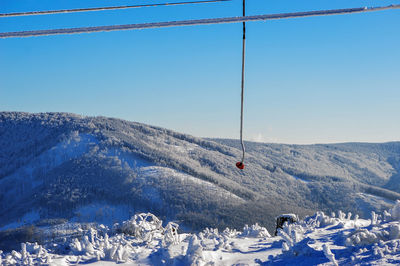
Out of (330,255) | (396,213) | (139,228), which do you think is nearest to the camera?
(330,255)

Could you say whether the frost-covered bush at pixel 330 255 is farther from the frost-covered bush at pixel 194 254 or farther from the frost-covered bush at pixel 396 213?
the frost-covered bush at pixel 396 213

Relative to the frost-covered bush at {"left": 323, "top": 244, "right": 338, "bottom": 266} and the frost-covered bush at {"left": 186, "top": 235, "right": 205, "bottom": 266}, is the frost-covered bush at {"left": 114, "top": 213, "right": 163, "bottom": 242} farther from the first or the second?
the frost-covered bush at {"left": 323, "top": 244, "right": 338, "bottom": 266}

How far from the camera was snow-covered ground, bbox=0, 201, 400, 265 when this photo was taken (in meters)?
10.7

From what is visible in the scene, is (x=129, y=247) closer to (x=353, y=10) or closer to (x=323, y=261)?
(x=323, y=261)

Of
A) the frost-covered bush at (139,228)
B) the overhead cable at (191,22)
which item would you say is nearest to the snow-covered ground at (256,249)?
the frost-covered bush at (139,228)

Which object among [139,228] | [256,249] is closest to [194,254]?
[256,249]

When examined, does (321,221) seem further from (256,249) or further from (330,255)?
(330,255)

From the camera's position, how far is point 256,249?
15.0 meters

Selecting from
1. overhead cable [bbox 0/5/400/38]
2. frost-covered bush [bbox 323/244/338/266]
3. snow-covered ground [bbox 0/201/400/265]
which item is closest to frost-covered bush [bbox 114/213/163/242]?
snow-covered ground [bbox 0/201/400/265]

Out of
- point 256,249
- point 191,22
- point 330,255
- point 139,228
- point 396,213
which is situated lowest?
point 139,228

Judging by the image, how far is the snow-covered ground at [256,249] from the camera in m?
10.7

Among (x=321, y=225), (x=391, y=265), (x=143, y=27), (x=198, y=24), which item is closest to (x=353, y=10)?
(x=198, y=24)

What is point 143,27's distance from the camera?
7219mm

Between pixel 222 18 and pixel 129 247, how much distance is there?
11.3 m
